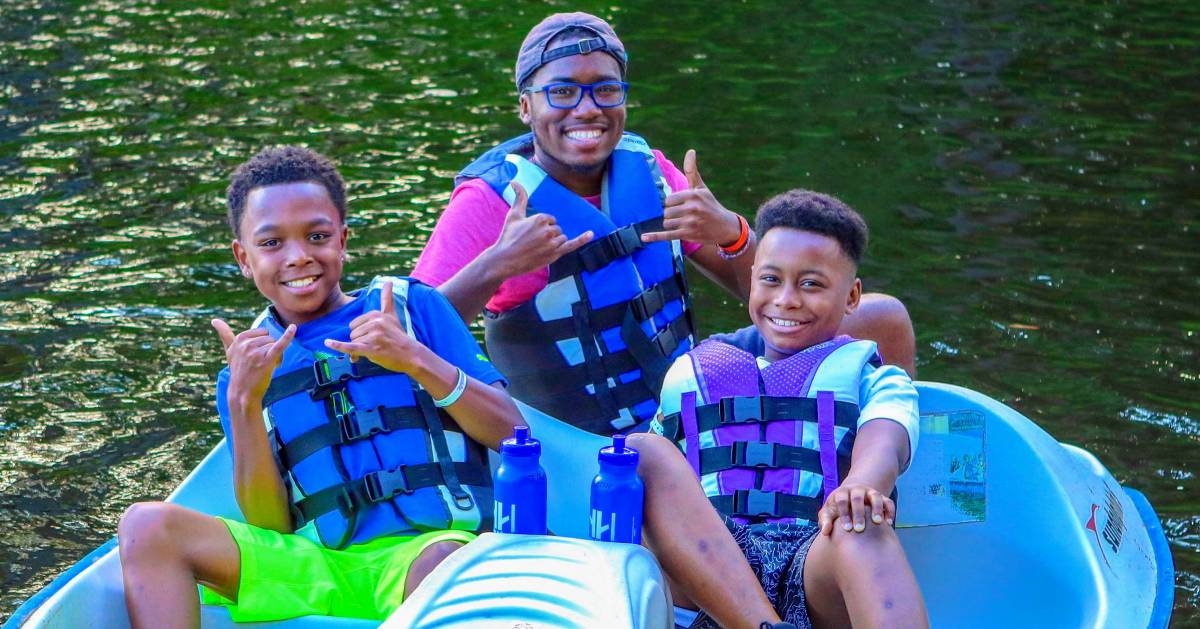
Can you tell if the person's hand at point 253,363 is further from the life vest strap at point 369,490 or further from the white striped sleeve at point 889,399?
the white striped sleeve at point 889,399

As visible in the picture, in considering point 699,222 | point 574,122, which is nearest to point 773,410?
point 699,222

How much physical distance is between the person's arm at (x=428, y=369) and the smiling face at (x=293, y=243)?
11cm

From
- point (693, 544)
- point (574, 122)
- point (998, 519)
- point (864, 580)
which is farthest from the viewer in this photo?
point (574, 122)

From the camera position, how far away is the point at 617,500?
227cm

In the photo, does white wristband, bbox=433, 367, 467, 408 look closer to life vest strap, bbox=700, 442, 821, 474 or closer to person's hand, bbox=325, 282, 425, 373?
person's hand, bbox=325, 282, 425, 373

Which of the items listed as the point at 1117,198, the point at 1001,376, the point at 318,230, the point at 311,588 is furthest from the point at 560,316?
the point at 1117,198

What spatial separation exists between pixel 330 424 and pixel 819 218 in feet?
3.16

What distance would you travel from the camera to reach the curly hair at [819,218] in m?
2.71

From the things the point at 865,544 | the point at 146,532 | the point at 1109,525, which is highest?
the point at 146,532

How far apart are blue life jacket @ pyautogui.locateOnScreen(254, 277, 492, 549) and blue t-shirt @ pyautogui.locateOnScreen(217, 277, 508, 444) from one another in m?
0.03

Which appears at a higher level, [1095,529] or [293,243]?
[293,243]

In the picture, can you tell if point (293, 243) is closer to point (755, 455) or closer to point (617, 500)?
point (617, 500)

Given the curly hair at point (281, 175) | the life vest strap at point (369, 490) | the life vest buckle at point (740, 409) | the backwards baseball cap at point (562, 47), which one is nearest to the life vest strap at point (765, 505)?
the life vest buckle at point (740, 409)

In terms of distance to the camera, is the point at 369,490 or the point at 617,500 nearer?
the point at 617,500
